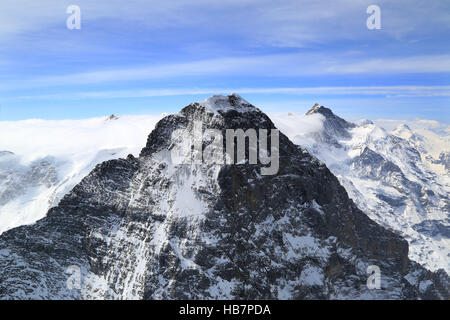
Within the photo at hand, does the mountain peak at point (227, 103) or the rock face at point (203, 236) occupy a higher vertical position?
the mountain peak at point (227, 103)

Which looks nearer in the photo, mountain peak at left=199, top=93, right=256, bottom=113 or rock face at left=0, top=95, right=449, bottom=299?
rock face at left=0, top=95, right=449, bottom=299

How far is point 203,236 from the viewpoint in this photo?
150m

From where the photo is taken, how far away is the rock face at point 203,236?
482ft

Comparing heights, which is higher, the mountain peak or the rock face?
the mountain peak

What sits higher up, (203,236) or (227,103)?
(227,103)

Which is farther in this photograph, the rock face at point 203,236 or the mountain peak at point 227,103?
the mountain peak at point 227,103

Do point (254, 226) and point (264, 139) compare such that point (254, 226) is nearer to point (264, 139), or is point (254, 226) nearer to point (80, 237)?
point (264, 139)

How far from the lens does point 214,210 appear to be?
504ft

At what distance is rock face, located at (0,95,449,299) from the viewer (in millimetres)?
146875

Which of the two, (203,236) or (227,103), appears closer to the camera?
(203,236)

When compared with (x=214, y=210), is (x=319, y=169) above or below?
above

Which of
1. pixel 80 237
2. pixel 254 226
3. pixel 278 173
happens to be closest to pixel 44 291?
pixel 80 237

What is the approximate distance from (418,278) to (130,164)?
133m
